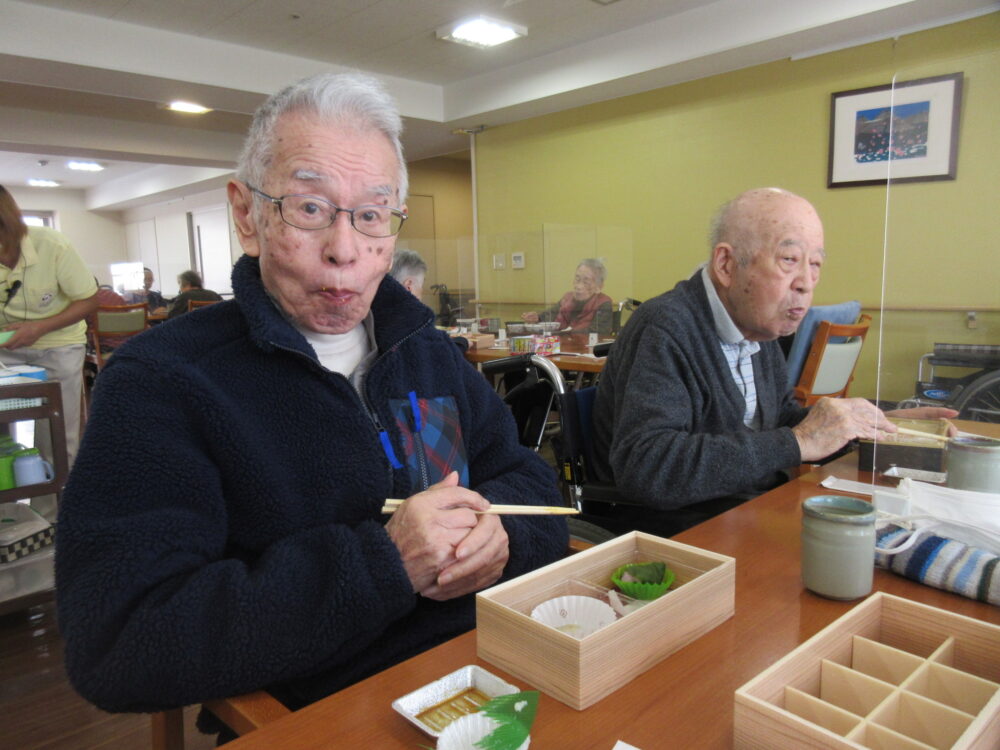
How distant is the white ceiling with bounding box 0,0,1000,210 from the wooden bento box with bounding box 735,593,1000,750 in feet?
14.8

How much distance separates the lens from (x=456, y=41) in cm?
553

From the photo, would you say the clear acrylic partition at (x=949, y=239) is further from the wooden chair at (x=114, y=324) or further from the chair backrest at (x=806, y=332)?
the wooden chair at (x=114, y=324)

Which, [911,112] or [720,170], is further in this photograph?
[720,170]

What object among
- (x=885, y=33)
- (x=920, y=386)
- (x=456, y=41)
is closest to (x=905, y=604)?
(x=920, y=386)

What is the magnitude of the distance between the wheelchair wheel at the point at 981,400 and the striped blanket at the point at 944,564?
41 centimetres

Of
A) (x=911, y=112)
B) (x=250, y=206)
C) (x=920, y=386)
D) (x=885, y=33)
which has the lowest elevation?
(x=920, y=386)

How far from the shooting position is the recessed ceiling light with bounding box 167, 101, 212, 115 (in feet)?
20.6

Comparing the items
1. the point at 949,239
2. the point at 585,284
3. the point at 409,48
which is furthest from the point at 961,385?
the point at 409,48

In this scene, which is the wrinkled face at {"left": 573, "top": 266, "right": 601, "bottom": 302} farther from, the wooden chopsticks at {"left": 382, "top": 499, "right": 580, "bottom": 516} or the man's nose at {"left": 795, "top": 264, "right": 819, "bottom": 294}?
the wooden chopsticks at {"left": 382, "top": 499, "right": 580, "bottom": 516}

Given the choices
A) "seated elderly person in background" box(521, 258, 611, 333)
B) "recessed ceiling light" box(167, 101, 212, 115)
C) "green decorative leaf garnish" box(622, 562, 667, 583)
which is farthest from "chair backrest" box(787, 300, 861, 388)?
"recessed ceiling light" box(167, 101, 212, 115)

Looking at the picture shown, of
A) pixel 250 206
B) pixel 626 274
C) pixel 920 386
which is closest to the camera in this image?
pixel 250 206

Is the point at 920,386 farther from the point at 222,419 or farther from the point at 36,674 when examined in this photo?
the point at 36,674

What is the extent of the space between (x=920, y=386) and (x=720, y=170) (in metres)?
4.68

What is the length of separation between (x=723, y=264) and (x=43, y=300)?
3.03 meters
